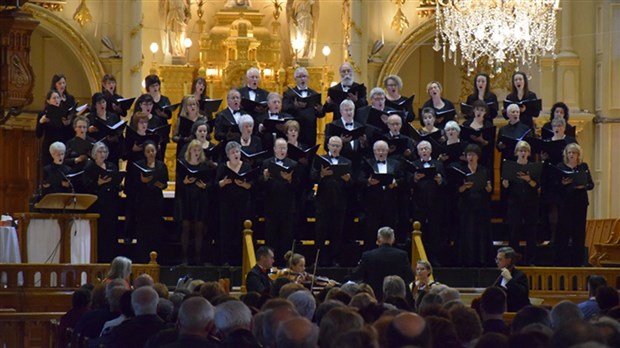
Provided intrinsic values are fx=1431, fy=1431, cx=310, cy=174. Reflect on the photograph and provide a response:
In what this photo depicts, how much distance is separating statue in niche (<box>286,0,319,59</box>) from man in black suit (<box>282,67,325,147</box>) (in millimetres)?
6203

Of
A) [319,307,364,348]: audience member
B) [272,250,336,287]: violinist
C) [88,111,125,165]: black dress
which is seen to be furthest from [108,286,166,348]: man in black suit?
[88,111,125,165]: black dress

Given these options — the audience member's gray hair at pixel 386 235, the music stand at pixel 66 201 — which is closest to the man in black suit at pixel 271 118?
the music stand at pixel 66 201

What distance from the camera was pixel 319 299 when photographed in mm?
7750

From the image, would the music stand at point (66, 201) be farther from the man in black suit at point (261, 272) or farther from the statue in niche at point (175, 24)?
the statue in niche at point (175, 24)

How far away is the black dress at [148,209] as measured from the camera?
12.7 m

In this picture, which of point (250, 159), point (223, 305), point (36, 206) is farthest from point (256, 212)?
point (223, 305)

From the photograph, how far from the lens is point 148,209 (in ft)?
41.8

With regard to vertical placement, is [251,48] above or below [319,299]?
above

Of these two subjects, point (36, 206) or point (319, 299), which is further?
point (36, 206)

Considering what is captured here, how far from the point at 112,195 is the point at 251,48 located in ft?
22.3

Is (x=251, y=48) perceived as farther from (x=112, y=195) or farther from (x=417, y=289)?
(x=417, y=289)

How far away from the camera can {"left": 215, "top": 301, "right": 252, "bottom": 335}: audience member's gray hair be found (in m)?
6.09

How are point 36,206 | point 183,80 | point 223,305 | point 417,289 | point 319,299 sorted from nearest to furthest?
point 223,305, point 319,299, point 417,289, point 36,206, point 183,80

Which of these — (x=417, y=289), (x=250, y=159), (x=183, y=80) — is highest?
(x=183, y=80)
